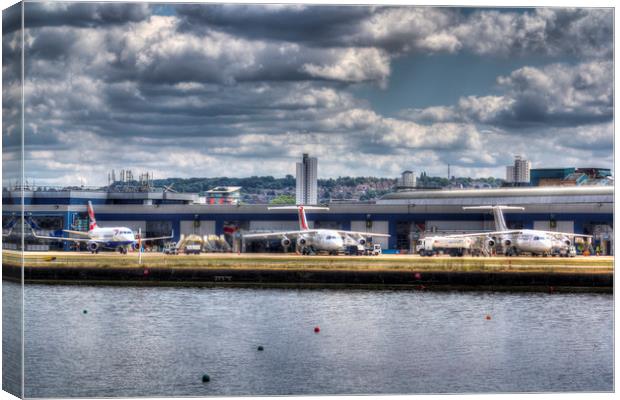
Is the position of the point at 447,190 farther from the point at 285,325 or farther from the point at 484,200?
the point at 285,325

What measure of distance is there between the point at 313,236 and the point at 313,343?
3450 centimetres

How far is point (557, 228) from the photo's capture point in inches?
3211

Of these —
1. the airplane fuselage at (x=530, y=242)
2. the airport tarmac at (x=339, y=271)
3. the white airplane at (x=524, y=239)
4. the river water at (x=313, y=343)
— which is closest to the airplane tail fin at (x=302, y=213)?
the airport tarmac at (x=339, y=271)

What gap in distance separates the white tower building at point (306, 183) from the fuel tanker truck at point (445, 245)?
28.0 feet

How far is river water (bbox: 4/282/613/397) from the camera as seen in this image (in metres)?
37.4

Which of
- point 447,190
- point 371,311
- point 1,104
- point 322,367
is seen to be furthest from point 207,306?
point 447,190

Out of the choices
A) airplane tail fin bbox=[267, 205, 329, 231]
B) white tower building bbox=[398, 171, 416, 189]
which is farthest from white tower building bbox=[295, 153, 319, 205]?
white tower building bbox=[398, 171, 416, 189]

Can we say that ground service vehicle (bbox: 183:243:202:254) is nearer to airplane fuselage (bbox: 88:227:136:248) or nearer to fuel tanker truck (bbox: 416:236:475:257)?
airplane fuselage (bbox: 88:227:136:248)

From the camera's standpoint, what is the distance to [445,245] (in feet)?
262

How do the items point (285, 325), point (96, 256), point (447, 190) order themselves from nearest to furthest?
point (285, 325)
point (96, 256)
point (447, 190)

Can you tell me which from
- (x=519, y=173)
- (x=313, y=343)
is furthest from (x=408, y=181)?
(x=313, y=343)

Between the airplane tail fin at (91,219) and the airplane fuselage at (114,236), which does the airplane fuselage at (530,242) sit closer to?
the airplane fuselage at (114,236)

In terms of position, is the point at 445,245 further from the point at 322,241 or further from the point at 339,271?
the point at 339,271

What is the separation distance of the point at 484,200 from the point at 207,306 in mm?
35968
